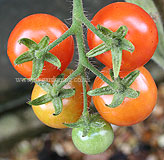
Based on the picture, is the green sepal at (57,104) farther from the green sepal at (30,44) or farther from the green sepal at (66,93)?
the green sepal at (30,44)

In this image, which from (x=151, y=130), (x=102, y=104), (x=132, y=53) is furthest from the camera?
(x=151, y=130)

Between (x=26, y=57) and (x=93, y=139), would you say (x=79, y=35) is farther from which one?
(x=93, y=139)

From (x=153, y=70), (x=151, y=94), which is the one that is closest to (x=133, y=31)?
(x=151, y=94)

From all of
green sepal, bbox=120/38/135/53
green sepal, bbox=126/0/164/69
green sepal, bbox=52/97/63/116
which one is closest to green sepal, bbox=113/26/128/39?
green sepal, bbox=120/38/135/53

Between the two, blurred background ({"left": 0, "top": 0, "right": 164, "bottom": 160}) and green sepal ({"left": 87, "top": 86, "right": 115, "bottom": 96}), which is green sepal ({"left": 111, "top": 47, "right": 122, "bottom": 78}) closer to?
green sepal ({"left": 87, "top": 86, "right": 115, "bottom": 96})

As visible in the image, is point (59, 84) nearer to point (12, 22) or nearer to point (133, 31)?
point (133, 31)

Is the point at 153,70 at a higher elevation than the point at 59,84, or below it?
below

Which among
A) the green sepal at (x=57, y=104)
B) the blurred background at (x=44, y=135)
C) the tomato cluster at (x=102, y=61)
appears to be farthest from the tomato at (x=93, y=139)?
the blurred background at (x=44, y=135)
